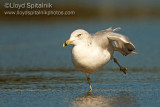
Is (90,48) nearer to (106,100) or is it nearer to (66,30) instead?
(106,100)

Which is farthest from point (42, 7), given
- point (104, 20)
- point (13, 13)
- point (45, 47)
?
point (45, 47)

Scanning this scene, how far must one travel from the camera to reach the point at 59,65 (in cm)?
1194

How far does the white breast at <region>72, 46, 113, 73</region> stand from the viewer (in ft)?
25.5

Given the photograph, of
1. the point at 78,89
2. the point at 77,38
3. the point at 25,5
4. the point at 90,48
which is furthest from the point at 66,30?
the point at 77,38

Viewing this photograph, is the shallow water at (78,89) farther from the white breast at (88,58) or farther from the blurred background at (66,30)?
the blurred background at (66,30)

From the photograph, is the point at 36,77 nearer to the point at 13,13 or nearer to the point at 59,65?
the point at 59,65

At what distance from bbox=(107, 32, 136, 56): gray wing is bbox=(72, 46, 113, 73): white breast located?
43 cm

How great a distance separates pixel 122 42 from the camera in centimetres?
934

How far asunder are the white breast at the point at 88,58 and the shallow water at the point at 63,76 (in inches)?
23.3

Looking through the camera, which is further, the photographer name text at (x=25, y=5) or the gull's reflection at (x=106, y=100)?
the photographer name text at (x=25, y=5)

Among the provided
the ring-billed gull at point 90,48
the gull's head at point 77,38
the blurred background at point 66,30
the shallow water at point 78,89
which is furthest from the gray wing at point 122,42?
the blurred background at point 66,30

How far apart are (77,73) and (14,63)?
7.95 feet

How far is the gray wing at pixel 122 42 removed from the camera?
867cm

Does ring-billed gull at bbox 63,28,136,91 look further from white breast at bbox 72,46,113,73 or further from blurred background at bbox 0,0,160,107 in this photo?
blurred background at bbox 0,0,160,107
